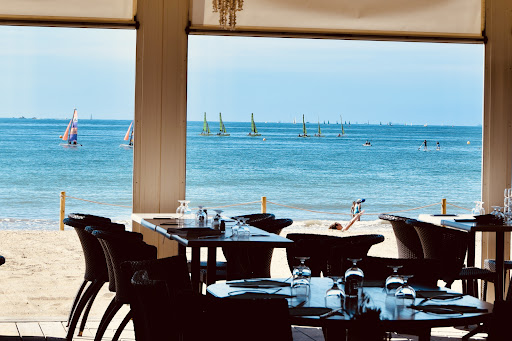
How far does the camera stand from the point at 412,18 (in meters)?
6.84

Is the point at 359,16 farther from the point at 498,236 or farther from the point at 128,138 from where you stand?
the point at 128,138

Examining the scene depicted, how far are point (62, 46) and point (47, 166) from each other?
18.5 feet

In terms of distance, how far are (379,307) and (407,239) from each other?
11.9 ft

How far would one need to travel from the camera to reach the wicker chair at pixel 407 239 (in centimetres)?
626

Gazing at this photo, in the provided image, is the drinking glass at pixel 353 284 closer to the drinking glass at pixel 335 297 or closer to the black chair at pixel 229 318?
the drinking glass at pixel 335 297

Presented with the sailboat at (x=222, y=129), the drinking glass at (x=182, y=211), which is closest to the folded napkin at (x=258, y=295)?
the drinking glass at (x=182, y=211)

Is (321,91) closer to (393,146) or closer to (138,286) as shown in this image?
(393,146)

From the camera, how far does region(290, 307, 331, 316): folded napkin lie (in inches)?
114

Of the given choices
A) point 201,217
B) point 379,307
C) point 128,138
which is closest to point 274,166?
point 128,138

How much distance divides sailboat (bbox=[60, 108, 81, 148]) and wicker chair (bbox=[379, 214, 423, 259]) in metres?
30.8

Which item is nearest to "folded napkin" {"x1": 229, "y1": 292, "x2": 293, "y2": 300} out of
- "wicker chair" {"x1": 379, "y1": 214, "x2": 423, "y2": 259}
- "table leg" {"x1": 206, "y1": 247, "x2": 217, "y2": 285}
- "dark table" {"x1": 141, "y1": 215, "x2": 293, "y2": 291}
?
"dark table" {"x1": 141, "y1": 215, "x2": 293, "y2": 291}

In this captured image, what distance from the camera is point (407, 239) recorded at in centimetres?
632

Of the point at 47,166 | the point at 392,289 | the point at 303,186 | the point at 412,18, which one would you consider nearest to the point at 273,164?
the point at 303,186

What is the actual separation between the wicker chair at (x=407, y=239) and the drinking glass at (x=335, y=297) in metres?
3.14
